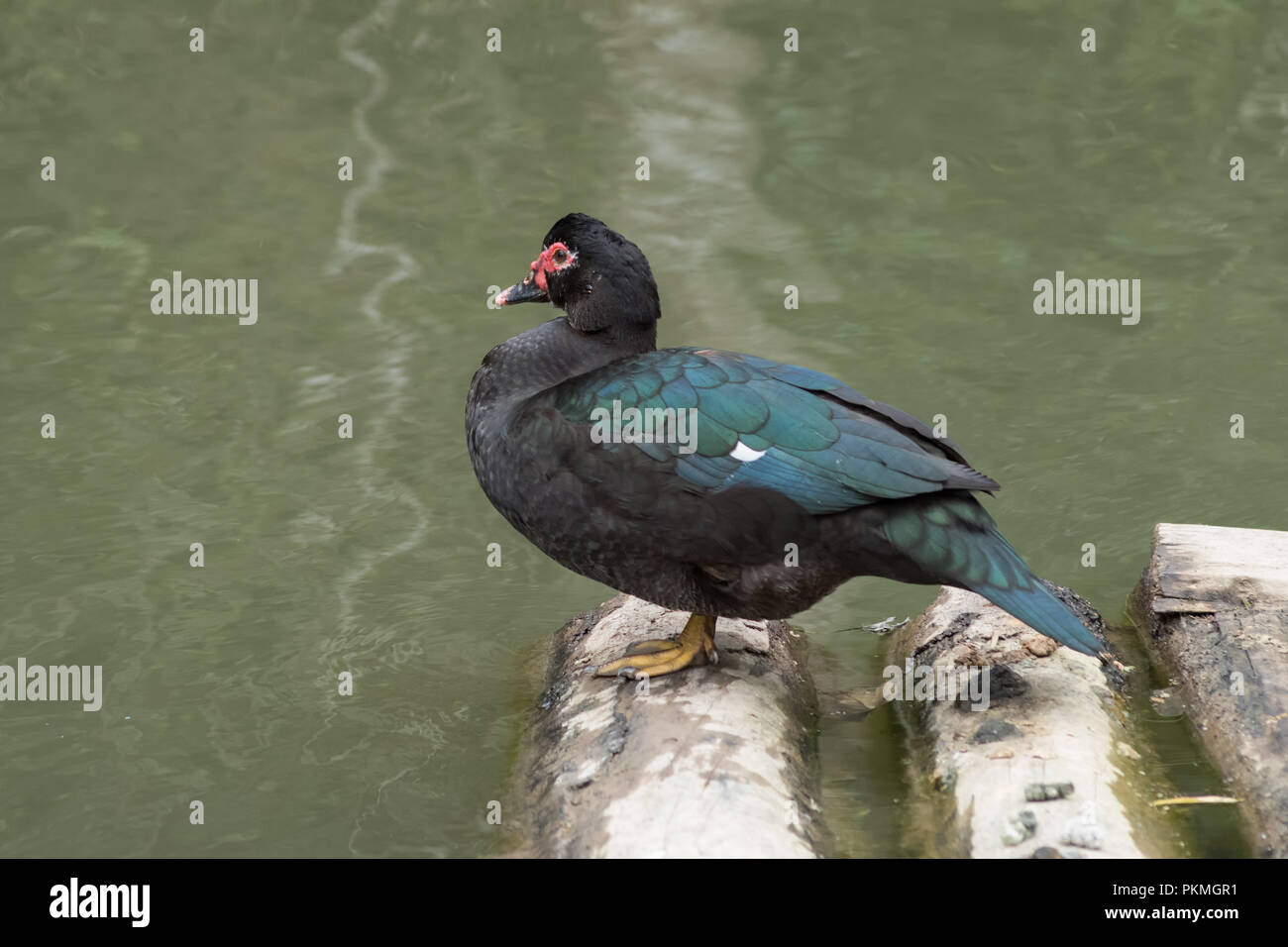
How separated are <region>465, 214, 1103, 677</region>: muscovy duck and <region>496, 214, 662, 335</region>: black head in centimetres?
25

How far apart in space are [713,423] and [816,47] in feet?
27.9

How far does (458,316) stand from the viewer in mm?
8539

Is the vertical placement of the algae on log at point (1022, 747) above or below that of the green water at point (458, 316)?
below

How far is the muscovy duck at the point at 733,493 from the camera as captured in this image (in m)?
4.48

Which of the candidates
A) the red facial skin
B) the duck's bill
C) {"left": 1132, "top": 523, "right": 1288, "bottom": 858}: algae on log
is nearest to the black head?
the red facial skin

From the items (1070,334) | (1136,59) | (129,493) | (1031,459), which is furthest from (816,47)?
(129,493)

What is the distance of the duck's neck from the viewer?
5.11 metres

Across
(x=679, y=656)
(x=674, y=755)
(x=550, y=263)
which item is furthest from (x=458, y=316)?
(x=674, y=755)

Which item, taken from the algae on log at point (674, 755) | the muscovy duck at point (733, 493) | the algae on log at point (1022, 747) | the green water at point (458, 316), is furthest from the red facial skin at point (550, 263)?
the algae on log at point (1022, 747)

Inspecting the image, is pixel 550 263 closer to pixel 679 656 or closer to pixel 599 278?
pixel 599 278

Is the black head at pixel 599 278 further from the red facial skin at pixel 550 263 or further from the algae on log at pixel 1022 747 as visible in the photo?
the algae on log at pixel 1022 747

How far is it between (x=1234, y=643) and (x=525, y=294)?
8.56 ft

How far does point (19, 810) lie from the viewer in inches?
191

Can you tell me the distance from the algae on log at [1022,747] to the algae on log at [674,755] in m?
0.40
